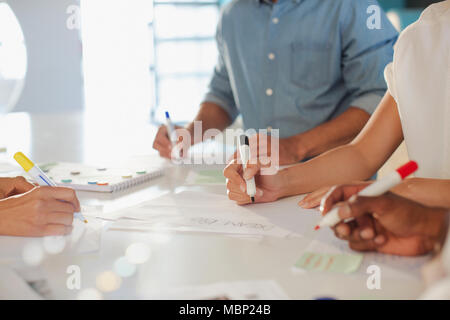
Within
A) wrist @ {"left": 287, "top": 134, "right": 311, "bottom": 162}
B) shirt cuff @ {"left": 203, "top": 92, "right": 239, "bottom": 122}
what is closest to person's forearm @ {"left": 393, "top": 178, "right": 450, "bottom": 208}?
wrist @ {"left": 287, "top": 134, "right": 311, "bottom": 162}

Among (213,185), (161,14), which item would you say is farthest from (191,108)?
(213,185)

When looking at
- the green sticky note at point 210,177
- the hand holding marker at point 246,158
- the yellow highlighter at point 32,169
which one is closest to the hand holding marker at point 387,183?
the hand holding marker at point 246,158

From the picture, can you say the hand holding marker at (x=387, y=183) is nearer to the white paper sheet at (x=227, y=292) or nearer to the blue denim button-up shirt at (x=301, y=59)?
the white paper sheet at (x=227, y=292)

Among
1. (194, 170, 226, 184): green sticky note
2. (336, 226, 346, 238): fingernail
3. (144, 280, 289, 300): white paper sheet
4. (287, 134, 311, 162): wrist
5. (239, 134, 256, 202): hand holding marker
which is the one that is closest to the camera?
(144, 280, 289, 300): white paper sheet

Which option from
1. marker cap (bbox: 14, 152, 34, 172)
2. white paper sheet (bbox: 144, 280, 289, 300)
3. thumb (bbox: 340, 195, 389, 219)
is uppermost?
marker cap (bbox: 14, 152, 34, 172)

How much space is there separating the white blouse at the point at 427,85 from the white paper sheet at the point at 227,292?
644 mm

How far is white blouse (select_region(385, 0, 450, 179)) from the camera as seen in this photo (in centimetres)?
107

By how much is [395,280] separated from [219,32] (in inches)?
56.8

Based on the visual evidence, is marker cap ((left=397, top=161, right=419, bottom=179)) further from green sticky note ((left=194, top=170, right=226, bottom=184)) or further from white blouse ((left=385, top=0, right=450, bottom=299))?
green sticky note ((left=194, top=170, right=226, bottom=184))

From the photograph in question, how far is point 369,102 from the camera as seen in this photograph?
154 cm

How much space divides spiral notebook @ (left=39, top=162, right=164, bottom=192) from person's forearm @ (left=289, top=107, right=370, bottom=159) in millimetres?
472

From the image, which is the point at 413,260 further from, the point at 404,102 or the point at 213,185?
the point at 213,185

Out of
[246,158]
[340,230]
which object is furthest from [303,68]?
[340,230]

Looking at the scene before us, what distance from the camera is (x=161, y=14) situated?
7.89 meters
